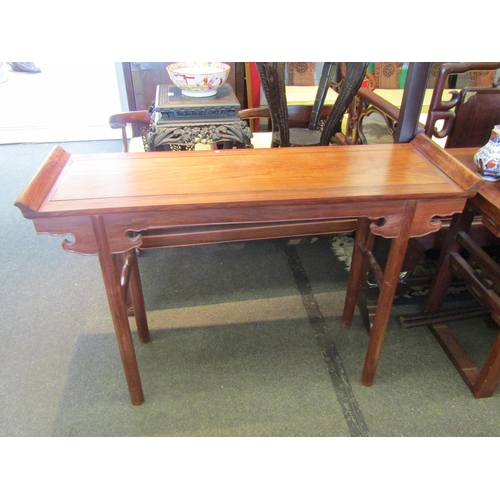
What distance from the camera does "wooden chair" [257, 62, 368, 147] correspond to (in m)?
1.65

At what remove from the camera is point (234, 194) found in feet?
3.27

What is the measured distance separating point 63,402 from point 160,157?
32.9 inches

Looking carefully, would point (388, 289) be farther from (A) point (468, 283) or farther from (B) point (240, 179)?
(B) point (240, 179)

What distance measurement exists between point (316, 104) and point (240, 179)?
1163 mm

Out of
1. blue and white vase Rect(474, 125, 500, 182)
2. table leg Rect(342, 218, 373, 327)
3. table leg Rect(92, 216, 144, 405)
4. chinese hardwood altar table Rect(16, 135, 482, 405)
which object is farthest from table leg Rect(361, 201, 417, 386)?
table leg Rect(92, 216, 144, 405)

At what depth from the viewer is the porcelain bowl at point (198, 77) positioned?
1.64 m

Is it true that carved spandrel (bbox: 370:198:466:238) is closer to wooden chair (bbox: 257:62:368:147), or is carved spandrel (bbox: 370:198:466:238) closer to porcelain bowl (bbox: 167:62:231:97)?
wooden chair (bbox: 257:62:368:147)

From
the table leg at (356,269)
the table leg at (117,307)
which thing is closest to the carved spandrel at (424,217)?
the table leg at (356,269)

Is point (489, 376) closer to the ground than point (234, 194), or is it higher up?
closer to the ground

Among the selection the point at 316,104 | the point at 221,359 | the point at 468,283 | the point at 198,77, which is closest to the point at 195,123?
the point at 198,77

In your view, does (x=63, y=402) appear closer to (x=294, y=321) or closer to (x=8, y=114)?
(x=294, y=321)

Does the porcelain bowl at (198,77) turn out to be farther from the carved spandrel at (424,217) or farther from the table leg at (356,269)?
the carved spandrel at (424,217)

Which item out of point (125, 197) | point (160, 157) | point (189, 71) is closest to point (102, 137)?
point (189, 71)

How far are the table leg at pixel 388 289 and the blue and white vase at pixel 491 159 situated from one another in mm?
348
